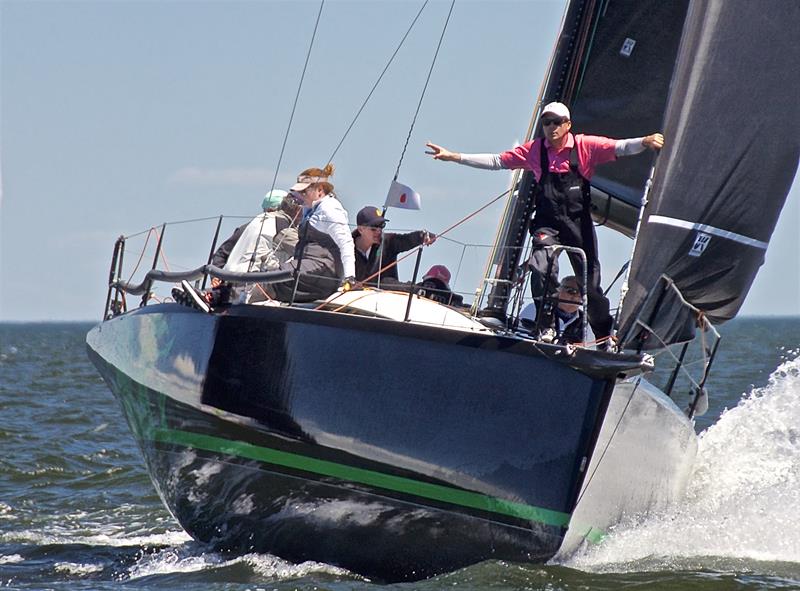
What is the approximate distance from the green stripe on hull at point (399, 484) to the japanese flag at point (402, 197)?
196cm

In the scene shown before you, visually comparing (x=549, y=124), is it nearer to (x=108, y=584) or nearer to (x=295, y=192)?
(x=295, y=192)

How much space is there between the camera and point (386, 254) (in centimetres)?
910

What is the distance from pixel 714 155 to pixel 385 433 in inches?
95.2

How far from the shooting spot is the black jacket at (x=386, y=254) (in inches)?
346

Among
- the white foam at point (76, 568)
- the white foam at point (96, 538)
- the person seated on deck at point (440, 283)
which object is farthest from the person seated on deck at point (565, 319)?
the white foam at point (96, 538)

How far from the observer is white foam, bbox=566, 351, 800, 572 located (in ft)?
26.8

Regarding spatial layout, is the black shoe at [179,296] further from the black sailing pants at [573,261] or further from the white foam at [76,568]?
the black sailing pants at [573,261]

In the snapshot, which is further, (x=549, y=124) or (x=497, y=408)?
(x=549, y=124)

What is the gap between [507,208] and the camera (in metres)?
9.22

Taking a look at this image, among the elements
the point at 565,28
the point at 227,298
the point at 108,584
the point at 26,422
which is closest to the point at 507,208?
the point at 565,28

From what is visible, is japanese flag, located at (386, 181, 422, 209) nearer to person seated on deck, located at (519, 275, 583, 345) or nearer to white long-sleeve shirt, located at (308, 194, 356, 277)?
white long-sleeve shirt, located at (308, 194, 356, 277)

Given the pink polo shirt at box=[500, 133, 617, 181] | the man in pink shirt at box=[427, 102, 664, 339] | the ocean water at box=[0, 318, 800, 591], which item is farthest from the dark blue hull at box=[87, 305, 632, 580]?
the pink polo shirt at box=[500, 133, 617, 181]

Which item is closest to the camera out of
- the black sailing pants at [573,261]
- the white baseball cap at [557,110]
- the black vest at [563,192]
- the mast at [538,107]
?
the black sailing pants at [573,261]

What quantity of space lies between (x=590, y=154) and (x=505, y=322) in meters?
1.12
